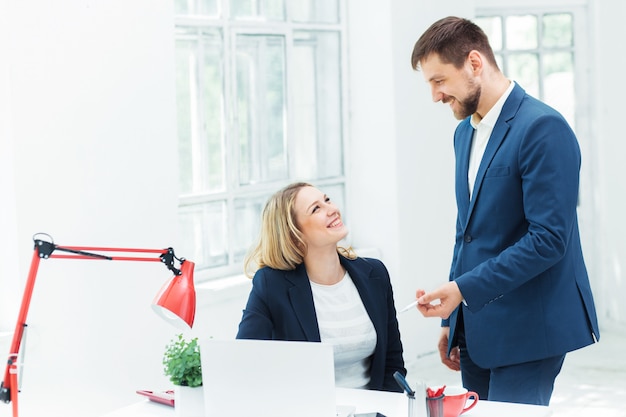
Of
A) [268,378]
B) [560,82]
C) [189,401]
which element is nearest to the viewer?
[268,378]

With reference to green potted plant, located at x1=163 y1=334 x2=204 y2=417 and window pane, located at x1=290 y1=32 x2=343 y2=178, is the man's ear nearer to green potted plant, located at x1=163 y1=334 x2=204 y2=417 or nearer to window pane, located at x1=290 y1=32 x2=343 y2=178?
green potted plant, located at x1=163 y1=334 x2=204 y2=417

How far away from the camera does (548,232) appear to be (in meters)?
2.74

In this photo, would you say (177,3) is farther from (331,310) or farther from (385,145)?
(331,310)

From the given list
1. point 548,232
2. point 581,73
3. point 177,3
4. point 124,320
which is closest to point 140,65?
point 177,3

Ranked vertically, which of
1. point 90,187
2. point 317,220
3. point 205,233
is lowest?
point 205,233

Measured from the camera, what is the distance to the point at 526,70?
671 cm

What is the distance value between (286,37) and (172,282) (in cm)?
301

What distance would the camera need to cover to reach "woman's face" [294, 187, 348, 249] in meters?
3.18

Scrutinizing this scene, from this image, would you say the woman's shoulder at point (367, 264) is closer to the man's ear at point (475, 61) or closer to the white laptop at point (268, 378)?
the man's ear at point (475, 61)

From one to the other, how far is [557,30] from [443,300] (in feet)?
14.0

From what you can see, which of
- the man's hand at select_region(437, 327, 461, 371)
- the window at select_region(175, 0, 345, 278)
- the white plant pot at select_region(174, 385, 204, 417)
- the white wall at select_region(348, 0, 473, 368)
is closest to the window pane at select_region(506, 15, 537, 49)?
the white wall at select_region(348, 0, 473, 368)

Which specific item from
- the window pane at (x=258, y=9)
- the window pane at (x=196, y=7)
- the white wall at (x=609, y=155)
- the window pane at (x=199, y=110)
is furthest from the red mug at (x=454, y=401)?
the white wall at (x=609, y=155)

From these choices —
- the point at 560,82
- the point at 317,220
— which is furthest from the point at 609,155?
the point at 317,220

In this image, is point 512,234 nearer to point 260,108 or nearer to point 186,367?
point 186,367
